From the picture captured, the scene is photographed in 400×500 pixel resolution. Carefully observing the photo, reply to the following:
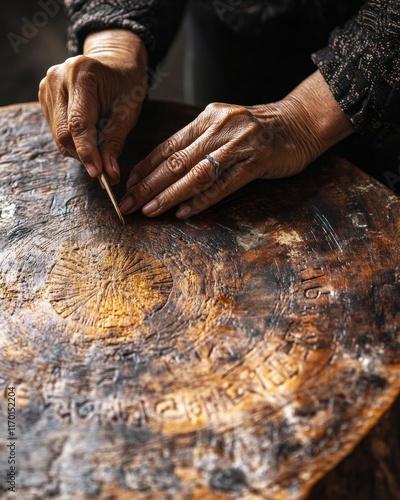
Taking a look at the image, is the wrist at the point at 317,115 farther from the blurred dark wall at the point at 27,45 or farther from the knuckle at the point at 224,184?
the blurred dark wall at the point at 27,45

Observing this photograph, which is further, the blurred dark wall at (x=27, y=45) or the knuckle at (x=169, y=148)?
the blurred dark wall at (x=27, y=45)

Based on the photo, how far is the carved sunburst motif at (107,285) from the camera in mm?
1276

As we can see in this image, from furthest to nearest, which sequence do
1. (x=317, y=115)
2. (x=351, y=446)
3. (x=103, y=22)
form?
1. (x=103, y=22)
2. (x=317, y=115)
3. (x=351, y=446)

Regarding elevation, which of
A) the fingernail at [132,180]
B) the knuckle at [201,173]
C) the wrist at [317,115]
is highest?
the fingernail at [132,180]

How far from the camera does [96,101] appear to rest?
1517 mm

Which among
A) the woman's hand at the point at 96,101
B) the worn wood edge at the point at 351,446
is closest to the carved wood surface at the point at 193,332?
the worn wood edge at the point at 351,446

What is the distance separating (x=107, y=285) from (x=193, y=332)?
0.77 feet

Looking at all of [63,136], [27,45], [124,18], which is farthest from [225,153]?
[27,45]

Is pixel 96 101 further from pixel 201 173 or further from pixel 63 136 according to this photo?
pixel 201 173

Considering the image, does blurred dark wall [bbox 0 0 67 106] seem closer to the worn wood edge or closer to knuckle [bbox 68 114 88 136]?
knuckle [bbox 68 114 88 136]

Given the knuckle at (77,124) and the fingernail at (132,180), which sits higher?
the knuckle at (77,124)

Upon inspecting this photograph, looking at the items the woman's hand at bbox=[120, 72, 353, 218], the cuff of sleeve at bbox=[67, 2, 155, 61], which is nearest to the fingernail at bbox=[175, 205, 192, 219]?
the woman's hand at bbox=[120, 72, 353, 218]

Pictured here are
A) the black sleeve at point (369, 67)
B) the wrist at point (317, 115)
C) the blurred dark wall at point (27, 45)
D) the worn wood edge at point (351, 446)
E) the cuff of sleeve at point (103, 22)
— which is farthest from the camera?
the blurred dark wall at point (27, 45)

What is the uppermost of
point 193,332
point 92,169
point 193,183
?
point 92,169
